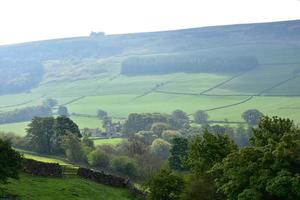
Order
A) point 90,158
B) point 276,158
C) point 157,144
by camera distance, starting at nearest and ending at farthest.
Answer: point 276,158
point 90,158
point 157,144

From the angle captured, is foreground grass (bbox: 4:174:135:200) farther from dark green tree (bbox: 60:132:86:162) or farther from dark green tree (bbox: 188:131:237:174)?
dark green tree (bbox: 60:132:86:162)

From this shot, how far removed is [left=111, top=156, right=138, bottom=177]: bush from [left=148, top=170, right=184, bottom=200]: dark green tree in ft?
106

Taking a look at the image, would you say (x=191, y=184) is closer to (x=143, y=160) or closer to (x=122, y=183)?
(x=122, y=183)

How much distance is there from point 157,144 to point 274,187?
94216 millimetres

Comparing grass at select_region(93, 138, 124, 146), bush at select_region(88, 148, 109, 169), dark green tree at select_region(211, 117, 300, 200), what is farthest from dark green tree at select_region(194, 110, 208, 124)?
dark green tree at select_region(211, 117, 300, 200)

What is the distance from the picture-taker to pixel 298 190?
3256cm

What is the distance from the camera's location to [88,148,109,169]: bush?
83.0m

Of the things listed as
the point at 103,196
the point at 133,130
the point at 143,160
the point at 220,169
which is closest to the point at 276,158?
the point at 220,169

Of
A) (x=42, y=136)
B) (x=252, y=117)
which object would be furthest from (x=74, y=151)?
(x=252, y=117)

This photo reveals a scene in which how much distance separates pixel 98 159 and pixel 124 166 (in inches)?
207

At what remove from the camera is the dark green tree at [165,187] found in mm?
48281

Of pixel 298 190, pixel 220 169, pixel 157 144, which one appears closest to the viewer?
pixel 298 190

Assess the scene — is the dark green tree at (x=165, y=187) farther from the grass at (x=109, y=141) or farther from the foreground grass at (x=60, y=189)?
the grass at (x=109, y=141)

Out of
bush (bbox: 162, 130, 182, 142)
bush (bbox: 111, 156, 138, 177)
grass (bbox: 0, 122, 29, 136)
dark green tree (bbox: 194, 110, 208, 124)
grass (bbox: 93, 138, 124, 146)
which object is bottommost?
bush (bbox: 111, 156, 138, 177)
